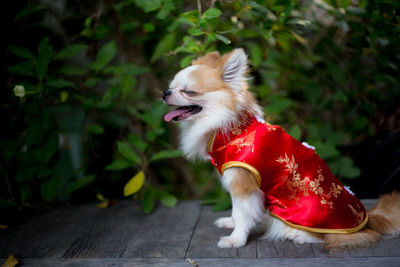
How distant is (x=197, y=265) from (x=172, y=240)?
35 cm

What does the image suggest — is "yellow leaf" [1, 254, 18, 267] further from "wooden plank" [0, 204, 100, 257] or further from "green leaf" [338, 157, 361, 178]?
"green leaf" [338, 157, 361, 178]

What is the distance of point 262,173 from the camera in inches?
69.7

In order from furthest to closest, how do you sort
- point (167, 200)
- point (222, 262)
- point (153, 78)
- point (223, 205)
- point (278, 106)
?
1. point (153, 78)
2. point (278, 106)
3. point (167, 200)
4. point (223, 205)
5. point (222, 262)

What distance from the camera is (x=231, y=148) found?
1.81 m

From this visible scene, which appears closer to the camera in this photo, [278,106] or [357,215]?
[357,215]

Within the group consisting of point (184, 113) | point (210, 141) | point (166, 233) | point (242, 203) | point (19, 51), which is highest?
point (19, 51)

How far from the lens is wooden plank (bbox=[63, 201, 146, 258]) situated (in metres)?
1.89

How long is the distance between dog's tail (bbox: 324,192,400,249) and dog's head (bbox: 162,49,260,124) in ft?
2.78

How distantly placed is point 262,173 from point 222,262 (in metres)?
0.50

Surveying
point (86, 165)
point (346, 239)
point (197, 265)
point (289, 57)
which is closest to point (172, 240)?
point (197, 265)

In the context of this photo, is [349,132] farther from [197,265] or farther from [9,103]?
[9,103]

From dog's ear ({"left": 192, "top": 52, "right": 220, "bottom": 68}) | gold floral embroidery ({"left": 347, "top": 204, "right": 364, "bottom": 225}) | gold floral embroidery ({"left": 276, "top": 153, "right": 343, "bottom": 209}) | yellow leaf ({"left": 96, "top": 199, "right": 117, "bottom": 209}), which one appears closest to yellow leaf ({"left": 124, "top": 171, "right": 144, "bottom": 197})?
yellow leaf ({"left": 96, "top": 199, "right": 117, "bottom": 209})

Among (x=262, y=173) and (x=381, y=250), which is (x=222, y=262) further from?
(x=381, y=250)

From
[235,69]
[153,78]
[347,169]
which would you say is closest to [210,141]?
[235,69]
